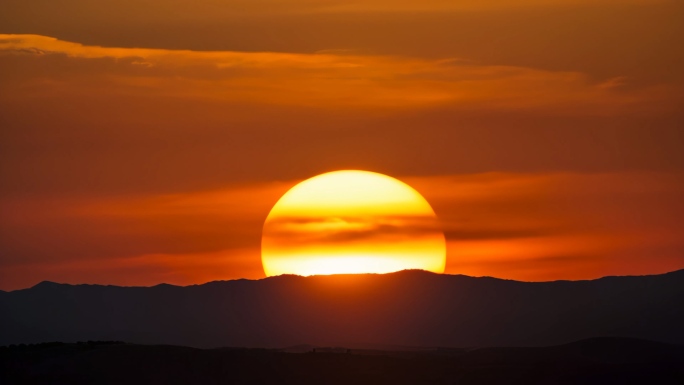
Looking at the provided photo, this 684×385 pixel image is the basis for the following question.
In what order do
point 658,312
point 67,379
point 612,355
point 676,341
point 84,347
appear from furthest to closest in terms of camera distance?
point 658,312 < point 676,341 < point 612,355 < point 84,347 < point 67,379

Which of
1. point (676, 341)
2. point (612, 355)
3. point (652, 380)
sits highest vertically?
point (676, 341)

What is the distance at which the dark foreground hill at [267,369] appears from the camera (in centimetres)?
7325

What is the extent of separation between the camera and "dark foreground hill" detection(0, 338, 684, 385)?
7325cm

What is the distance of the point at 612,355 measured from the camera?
99375 millimetres

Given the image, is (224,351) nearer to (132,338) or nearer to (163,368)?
(163,368)

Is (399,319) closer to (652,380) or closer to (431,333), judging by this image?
(431,333)

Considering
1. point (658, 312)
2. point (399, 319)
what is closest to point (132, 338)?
point (399, 319)

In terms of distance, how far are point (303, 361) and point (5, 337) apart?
409ft

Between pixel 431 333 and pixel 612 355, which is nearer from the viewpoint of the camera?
pixel 612 355

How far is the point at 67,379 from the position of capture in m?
72.1

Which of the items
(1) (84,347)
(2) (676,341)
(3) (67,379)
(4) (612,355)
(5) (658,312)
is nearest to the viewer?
(3) (67,379)

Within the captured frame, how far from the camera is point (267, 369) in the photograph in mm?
75062

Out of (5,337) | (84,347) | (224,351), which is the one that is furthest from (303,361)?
(5,337)

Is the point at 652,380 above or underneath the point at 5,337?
underneath
